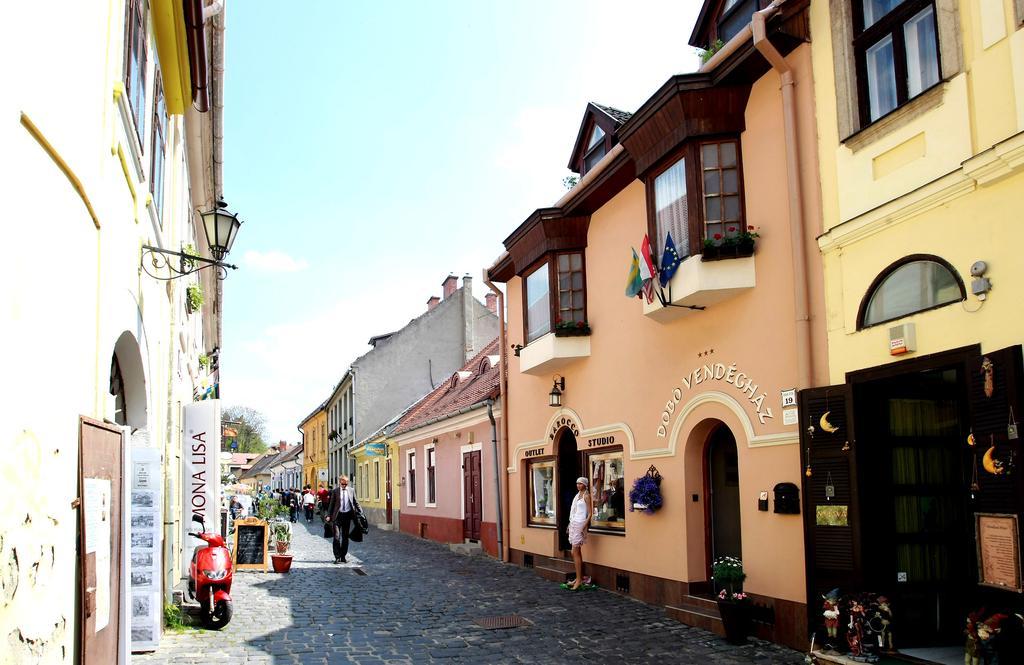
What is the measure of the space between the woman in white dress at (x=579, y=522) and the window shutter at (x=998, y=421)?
745 centimetres

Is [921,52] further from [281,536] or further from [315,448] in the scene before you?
[315,448]

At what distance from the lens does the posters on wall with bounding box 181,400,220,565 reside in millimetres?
11915

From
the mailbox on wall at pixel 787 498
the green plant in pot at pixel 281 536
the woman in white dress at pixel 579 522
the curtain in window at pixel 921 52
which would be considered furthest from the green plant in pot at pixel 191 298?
the curtain in window at pixel 921 52

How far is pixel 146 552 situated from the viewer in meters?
8.66

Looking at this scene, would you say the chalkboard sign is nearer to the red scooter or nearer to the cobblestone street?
the cobblestone street

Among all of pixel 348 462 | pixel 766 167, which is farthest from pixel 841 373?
pixel 348 462

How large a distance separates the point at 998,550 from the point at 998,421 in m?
0.98

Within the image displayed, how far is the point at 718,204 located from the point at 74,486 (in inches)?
306

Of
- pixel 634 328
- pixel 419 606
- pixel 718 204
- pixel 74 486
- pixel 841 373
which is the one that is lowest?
pixel 419 606

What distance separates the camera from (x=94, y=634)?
19.6 feet

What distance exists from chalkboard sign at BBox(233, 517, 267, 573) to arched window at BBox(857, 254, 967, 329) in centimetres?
1226

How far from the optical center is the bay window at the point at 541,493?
654 inches

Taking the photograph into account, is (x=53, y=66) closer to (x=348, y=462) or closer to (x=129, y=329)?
(x=129, y=329)

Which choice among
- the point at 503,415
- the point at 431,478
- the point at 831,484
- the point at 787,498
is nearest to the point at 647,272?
the point at 787,498
